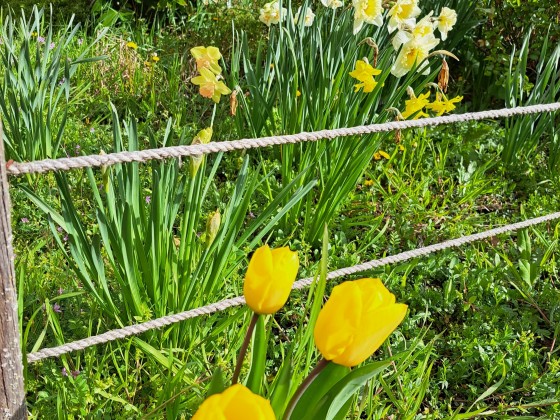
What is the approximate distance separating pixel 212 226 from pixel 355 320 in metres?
0.90

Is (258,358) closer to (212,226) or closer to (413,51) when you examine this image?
(212,226)

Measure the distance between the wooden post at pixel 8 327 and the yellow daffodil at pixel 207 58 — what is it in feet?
3.80

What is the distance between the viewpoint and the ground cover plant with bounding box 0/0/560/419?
160 centimetres

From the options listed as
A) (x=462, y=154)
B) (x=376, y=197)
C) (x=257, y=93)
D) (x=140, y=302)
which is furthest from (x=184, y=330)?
(x=462, y=154)

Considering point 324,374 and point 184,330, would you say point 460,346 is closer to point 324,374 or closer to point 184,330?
point 184,330

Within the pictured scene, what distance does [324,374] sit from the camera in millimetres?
986

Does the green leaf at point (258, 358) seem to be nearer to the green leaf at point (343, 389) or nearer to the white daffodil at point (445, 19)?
the green leaf at point (343, 389)

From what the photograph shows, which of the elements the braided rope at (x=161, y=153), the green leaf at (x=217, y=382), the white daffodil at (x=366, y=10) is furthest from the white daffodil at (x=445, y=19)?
the green leaf at (x=217, y=382)

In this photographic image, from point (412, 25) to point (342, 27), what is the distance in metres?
0.30

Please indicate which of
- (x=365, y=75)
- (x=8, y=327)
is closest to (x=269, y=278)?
(x=8, y=327)

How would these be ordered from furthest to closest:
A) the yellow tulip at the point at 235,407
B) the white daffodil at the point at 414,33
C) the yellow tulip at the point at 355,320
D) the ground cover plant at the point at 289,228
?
the white daffodil at the point at 414,33
the ground cover plant at the point at 289,228
the yellow tulip at the point at 355,320
the yellow tulip at the point at 235,407

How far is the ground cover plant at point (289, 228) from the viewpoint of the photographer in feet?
5.24

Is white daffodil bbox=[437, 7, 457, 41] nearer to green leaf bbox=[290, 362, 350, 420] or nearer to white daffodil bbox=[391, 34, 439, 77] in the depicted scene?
white daffodil bbox=[391, 34, 439, 77]

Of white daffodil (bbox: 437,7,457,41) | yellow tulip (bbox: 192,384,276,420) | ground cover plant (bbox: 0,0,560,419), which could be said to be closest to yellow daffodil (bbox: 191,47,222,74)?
ground cover plant (bbox: 0,0,560,419)
